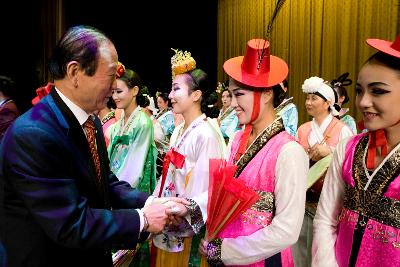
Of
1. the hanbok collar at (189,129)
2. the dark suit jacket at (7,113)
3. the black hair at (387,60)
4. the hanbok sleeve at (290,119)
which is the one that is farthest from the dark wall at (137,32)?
the black hair at (387,60)

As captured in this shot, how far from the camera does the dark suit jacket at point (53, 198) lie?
1444 millimetres

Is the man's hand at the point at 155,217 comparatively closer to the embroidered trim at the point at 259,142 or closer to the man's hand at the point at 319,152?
the embroidered trim at the point at 259,142

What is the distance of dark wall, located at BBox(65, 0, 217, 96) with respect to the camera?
10.8m

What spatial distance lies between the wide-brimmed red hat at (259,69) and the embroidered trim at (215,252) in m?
0.64

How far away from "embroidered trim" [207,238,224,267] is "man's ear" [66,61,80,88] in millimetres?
785

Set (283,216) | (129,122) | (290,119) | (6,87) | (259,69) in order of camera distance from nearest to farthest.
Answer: (283,216) < (259,69) < (129,122) < (6,87) < (290,119)

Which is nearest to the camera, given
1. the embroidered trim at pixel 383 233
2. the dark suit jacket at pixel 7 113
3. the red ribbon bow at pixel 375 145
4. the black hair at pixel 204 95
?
the embroidered trim at pixel 383 233

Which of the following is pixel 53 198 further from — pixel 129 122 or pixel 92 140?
pixel 129 122

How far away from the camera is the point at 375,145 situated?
5.17 ft

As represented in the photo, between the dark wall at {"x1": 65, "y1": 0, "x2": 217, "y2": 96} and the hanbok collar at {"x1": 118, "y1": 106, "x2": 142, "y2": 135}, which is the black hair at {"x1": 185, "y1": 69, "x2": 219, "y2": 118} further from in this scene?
the dark wall at {"x1": 65, "y1": 0, "x2": 217, "y2": 96}

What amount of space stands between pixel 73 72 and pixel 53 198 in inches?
17.2

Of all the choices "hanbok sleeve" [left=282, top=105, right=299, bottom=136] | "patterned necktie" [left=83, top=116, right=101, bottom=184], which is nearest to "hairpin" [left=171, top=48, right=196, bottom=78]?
"patterned necktie" [left=83, top=116, right=101, bottom=184]

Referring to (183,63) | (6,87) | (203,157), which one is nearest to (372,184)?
(203,157)

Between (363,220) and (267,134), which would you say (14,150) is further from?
(363,220)
